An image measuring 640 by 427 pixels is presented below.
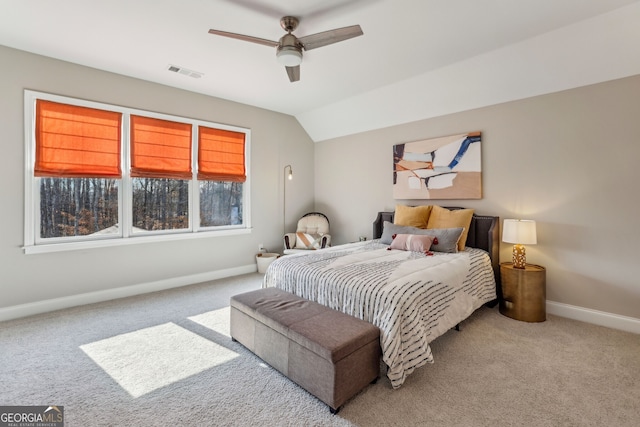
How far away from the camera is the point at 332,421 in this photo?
5.45 ft

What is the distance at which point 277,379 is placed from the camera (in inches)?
80.4

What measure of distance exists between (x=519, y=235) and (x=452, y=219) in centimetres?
76

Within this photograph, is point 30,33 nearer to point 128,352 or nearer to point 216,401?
point 128,352

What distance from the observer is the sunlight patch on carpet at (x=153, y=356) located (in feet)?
6.70

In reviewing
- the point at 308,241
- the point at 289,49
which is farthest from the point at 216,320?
the point at 289,49

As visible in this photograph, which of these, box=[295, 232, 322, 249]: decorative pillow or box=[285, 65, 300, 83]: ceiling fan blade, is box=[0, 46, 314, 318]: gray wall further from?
box=[285, 65, 300, 83]: ceiling fan blade

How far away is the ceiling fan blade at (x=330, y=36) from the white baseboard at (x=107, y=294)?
342 cm

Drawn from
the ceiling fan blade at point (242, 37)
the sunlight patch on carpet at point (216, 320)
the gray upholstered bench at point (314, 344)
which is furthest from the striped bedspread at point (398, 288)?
the ceiling fan blade at point (242, 37)

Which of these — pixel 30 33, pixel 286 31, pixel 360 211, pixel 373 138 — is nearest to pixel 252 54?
pixel 286 31

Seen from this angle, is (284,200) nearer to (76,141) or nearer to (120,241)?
(120,241)

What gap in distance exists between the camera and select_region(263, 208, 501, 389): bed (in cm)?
196

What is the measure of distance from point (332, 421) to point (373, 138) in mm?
→ 4072

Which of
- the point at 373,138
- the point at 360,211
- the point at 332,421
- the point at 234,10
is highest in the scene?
the point at 234,10

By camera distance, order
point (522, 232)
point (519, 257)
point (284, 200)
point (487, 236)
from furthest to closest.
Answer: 1. point (284, 200)
2. point (487, 236)
3. point (519, 257)
4. point (522, 232)
